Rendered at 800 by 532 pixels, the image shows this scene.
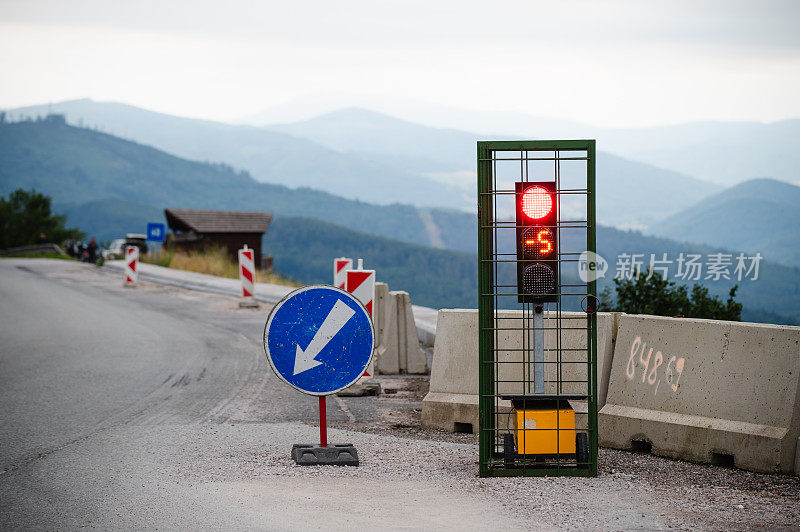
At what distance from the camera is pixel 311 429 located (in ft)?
28.8

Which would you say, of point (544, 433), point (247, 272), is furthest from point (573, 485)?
point (247, 272)

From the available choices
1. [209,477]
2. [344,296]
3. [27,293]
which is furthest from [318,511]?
[27,293]

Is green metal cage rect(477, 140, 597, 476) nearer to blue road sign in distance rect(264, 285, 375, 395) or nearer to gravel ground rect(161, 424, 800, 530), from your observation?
gravel ground rect(161, 424, 800, 530)

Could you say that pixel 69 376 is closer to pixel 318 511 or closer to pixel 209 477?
pixel 209 477

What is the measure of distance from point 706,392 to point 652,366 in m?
0.55

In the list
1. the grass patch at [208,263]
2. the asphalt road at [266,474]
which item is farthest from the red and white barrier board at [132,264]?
the asphalt road at [266,474]

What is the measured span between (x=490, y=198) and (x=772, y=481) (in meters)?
3.02

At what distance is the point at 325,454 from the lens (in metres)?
7.43

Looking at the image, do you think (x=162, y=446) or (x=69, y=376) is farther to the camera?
(x=69, y=376)

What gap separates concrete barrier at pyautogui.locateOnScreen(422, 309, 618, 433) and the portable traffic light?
1536 mm

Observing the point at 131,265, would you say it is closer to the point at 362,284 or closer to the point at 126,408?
the point at 362,284

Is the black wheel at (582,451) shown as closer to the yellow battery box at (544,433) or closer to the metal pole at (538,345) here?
the yellow battery box at (544,433)

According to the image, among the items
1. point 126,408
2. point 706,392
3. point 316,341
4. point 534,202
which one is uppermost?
point 534,202

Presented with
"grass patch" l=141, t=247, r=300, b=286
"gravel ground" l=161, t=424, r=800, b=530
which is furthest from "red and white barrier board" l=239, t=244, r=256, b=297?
"gravel ground" l=161, t=424, r=800, b=530
